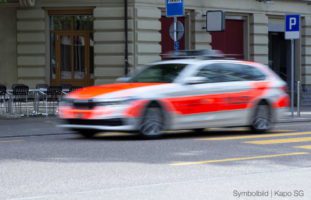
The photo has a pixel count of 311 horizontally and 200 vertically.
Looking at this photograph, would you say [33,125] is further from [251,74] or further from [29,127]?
[251,74]

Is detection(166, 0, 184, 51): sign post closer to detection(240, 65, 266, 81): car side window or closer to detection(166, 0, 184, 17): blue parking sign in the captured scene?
detection(166, 0, 184, 17): blue parking sign

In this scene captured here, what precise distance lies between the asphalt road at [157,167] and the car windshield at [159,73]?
1196 millimetres

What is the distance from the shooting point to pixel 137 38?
24.4 m

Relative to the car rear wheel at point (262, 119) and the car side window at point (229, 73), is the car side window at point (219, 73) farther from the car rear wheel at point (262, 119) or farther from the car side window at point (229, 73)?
the car rear wheel at point (262, 119)

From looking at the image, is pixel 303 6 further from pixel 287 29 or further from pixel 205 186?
pixel 205 186

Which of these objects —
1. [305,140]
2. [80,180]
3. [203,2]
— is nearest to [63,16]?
[203,2]

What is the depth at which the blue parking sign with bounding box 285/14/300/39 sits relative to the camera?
Answer: 2145 centimetres

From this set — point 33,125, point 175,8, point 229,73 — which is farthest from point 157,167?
point 175,8

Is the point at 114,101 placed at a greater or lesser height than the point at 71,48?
lesser

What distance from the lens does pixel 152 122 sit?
530 inches

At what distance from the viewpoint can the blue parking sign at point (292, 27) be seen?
21.5 metres

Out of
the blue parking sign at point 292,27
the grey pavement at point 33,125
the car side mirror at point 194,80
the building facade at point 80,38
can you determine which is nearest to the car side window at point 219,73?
the car side mirror at point 194,80

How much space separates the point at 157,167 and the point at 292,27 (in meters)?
13.0

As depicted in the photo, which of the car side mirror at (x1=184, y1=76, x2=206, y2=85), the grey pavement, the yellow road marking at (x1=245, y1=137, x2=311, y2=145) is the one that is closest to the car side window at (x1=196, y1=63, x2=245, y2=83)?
the car side mirror at (x1=184, y1=76, x2=206, y2=85)
